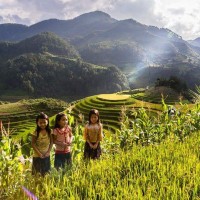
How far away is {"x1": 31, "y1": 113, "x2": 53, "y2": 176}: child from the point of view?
7598 millimetres

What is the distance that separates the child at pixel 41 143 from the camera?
7598 millimetres

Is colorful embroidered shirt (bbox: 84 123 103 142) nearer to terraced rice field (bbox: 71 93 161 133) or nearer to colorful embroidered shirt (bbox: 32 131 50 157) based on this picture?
colorful embroidered shirt (bbox: 32 131 50 157)

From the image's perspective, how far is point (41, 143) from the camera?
7.70 m

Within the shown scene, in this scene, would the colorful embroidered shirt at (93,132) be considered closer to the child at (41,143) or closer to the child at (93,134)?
the child at (93,134)

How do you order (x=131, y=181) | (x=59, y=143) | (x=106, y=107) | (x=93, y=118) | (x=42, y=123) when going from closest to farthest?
(x=131, y=181), (x=42, y=123), (x=59, y=143), (x=93, y=118), (x=106, y=107)

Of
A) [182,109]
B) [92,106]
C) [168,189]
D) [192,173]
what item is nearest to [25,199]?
[168,189]

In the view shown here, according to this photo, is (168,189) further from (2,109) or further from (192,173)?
(2,109)

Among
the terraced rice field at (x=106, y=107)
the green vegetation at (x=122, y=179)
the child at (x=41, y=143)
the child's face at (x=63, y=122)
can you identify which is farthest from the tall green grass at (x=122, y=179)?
the terraced rice field at (x=106, y=107)

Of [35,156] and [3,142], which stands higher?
[3,142]

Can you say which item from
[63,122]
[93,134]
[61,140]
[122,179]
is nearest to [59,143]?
[61,140]

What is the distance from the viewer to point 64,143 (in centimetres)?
812

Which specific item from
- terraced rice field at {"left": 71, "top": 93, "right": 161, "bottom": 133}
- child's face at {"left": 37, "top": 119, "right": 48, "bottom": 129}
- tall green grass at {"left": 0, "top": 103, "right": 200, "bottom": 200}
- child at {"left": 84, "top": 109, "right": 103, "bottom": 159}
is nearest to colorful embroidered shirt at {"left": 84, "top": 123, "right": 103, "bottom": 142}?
child at {"left": 84, "top": 109, "right": 103, "bottom": 159}

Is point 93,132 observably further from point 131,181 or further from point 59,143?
point 131,181

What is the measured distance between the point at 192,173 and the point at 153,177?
48 cm
